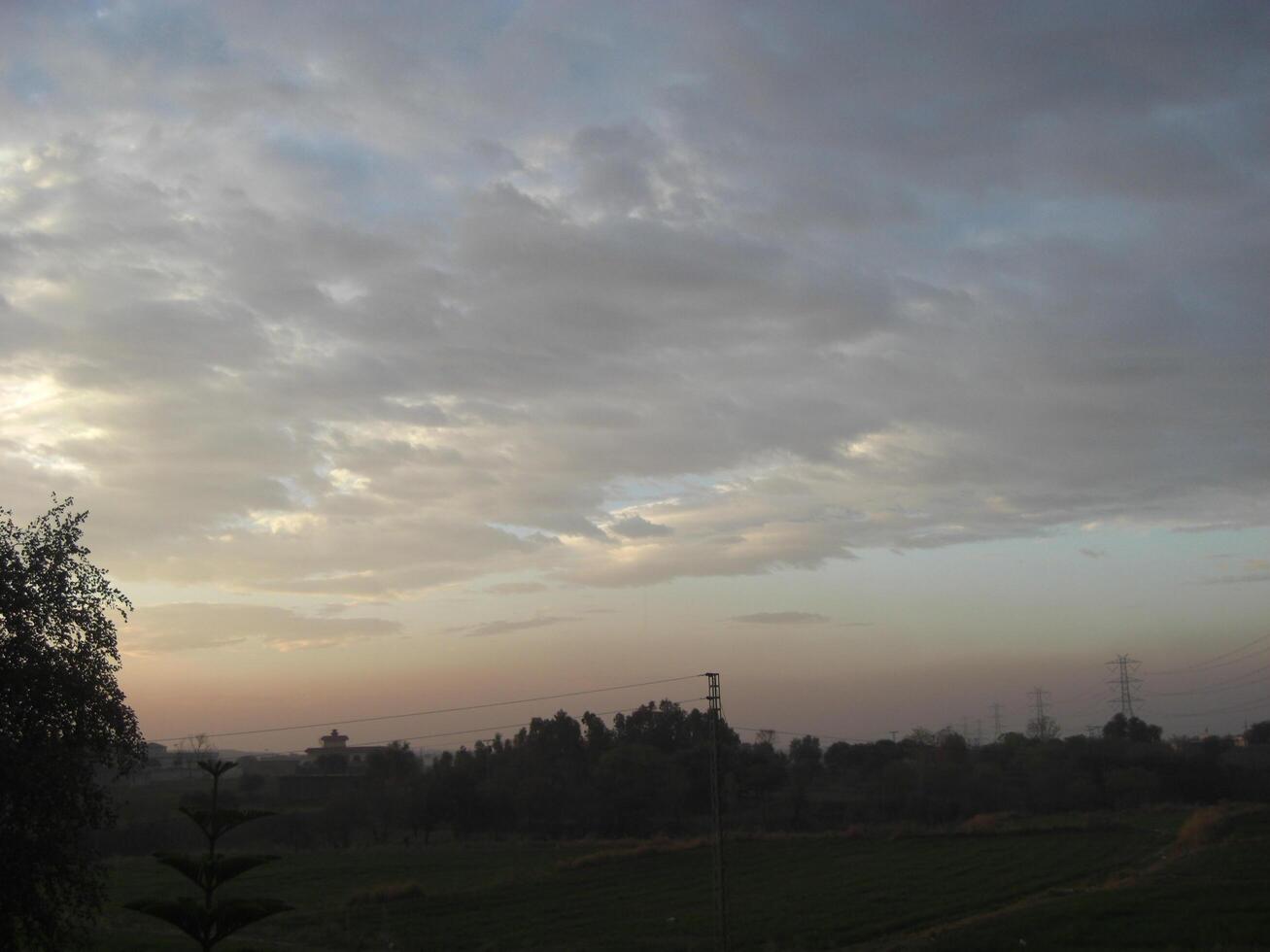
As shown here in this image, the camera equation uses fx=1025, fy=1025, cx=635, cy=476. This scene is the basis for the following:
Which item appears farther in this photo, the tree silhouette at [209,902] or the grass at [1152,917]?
the grass at [1152,917]

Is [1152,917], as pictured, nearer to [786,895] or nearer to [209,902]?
[786,895]

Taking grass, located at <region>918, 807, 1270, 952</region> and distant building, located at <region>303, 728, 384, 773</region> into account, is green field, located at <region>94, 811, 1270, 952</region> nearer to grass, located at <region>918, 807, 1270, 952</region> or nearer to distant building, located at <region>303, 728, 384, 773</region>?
grass, located at <region>918, 807, 1270, 952</region>

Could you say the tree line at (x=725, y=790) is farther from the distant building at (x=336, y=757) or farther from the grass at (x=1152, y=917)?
the grass at (x=1152, y=917)

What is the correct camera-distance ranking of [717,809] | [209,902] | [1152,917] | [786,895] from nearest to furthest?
1. [209,902]
2. [717,809]
3. [1152,917]
4. [786,895]

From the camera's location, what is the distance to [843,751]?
13875cm

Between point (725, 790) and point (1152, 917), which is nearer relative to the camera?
point (1152, 917)

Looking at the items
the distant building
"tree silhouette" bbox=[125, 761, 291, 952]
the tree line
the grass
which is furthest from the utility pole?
the distant building

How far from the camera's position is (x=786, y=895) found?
4372 centimetres

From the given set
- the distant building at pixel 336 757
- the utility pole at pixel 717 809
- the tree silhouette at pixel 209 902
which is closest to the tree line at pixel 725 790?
the distant building at pixel 336 757

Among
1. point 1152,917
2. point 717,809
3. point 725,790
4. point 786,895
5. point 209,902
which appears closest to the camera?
point 209,902

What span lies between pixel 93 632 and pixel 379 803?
7756 cm

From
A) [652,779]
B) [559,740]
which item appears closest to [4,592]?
[652,779]

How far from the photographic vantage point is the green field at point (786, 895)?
30.2 m

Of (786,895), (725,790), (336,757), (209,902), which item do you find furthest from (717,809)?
(336,757)
